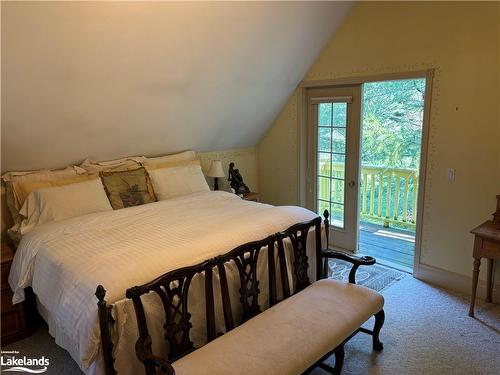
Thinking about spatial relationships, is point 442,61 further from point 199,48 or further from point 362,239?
point 362,239

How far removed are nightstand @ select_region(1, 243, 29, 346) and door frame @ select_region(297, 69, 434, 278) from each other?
9.91 ft

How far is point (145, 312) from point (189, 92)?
2235 millimetres

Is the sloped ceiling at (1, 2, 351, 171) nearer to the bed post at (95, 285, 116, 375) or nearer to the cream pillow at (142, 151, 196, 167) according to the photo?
the cream pillow at (142, 151, 196, 167)

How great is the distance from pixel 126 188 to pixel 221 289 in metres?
1.63

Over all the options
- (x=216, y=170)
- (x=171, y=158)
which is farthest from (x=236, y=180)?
(x=171, y=158)

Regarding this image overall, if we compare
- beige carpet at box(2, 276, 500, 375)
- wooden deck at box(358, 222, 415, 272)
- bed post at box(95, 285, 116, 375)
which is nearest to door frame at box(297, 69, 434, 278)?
wooden deck at box(358, 222, 415, 272)

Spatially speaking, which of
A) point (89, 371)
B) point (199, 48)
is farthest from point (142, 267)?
point (199, 48)

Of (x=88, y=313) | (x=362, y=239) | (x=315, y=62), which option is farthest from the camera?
(x=362, y=239)

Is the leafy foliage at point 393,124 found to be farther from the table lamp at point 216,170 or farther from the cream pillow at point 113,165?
the cream pillow at point 113,165

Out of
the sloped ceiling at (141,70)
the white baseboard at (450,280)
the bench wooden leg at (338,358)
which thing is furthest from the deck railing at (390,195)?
the bench wooden leg at (338,358)

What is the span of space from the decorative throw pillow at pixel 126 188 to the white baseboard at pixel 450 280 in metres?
2.67

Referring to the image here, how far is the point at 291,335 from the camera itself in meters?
1.93

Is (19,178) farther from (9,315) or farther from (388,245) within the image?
(388,245)

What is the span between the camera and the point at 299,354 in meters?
1.82
